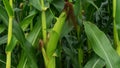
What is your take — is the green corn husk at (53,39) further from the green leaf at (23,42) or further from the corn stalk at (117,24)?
the corn stalk at (117,24)

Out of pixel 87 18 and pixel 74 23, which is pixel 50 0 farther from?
pixel 87 18

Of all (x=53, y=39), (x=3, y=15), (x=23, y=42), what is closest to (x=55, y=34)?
(x=53, y=39)

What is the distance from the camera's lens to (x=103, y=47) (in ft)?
3.39

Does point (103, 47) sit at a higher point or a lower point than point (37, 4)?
lower

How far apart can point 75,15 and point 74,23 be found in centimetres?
3

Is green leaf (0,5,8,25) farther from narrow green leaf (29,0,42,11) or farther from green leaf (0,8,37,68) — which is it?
narrow green leaf (29,0,42,11)

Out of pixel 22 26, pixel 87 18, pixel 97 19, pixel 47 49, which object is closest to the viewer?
pixel 47 49

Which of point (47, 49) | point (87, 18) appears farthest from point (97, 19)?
point (47, 49)

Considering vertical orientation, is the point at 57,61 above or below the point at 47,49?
below

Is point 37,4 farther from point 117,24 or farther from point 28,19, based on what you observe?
point 117,24

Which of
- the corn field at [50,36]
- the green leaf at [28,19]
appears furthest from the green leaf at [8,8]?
the green leaf at [28,19]

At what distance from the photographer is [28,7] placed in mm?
1408

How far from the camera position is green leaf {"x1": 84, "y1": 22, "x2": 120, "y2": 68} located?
1.00 m

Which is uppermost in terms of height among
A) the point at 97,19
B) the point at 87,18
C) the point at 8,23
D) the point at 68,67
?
the point at 8,23
